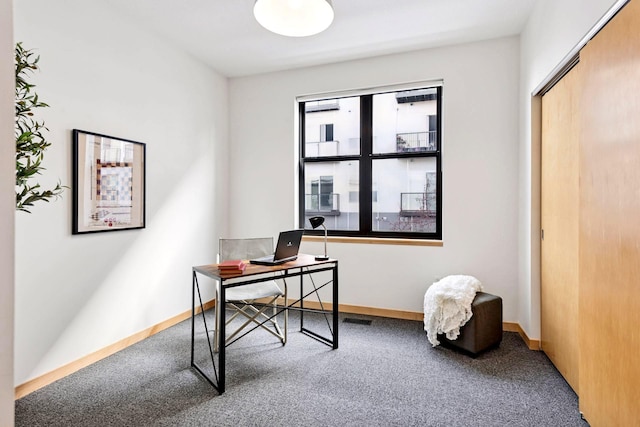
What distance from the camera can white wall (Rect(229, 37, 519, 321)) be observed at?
3469 millimetres

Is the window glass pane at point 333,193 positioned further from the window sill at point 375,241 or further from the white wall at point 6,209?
the white wall at point 6,209

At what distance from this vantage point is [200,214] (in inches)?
159

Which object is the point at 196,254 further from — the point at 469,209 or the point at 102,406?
the point at 469,209

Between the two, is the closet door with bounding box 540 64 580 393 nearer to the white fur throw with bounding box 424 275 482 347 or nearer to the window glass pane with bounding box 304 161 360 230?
the white fur throw with bounding box 424 275 482 347

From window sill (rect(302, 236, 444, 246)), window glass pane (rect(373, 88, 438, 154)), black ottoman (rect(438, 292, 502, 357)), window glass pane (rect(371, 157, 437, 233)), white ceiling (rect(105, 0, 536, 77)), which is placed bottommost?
black ottoman (rect(438, 292, 502, 357))

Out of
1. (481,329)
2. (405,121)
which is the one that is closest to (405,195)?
(405,121)

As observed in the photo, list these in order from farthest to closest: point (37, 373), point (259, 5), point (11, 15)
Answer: point (37, 373) < point (259, 5) < point (11, 15)

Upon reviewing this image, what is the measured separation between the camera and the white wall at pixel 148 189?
2.39m

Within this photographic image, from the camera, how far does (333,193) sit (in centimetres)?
427

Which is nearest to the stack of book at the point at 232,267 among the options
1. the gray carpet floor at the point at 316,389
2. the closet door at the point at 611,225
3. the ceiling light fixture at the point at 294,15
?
the gray carpet floor at the point at 316,389

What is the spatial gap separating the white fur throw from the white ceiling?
231 centimetres

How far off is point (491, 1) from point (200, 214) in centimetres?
345

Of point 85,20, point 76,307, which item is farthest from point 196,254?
point 85,20

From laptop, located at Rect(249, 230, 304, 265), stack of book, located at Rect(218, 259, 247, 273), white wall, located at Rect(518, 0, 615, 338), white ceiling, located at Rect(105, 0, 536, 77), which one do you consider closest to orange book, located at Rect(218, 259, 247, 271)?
stack of book, located at Rect(218, 259, 247, 273)
